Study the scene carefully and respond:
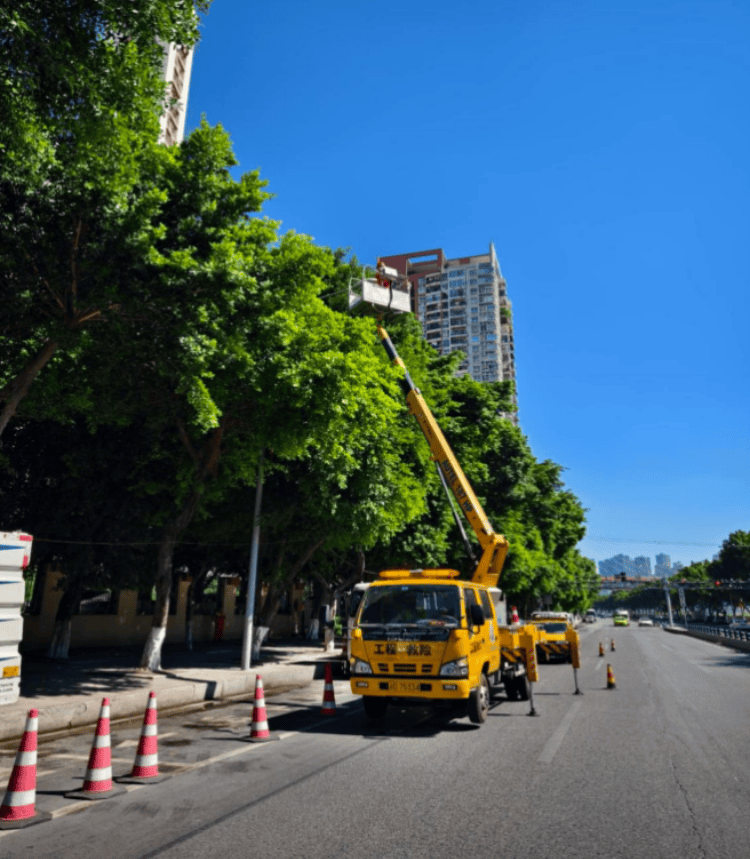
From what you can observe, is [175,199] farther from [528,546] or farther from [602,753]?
[528,546]

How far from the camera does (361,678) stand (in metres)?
10.3

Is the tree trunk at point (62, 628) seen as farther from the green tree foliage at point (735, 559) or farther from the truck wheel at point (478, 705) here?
the green tree foliage at point (735, 559)

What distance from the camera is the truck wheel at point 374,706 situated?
35.8 feet

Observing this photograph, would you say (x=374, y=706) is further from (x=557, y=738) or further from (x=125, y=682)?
(x=125, y=682)

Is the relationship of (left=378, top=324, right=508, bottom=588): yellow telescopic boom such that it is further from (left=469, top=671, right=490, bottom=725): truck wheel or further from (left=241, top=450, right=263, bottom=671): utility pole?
(left=241, top=450, right=263, bottom=671): utility pole

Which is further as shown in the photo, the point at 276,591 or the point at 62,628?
the point at 276,591

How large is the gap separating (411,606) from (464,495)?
812 centimetres

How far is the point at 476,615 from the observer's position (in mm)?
10352

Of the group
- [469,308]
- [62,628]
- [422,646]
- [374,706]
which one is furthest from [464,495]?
[469,308]

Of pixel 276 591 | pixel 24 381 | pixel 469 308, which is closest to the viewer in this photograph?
pixel 24 381

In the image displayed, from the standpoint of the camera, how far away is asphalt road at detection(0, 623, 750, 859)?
502 cm

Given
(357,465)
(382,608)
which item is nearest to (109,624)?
(357,465)

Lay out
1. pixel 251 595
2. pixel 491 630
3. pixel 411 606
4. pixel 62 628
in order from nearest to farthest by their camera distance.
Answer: pixel 411 606 → pixel 491 630 → pixel 251 595 → pixel 62 628

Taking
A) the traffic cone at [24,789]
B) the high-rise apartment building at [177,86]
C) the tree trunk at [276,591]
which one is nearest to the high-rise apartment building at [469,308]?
the high-rise apartment building at [177,86]
